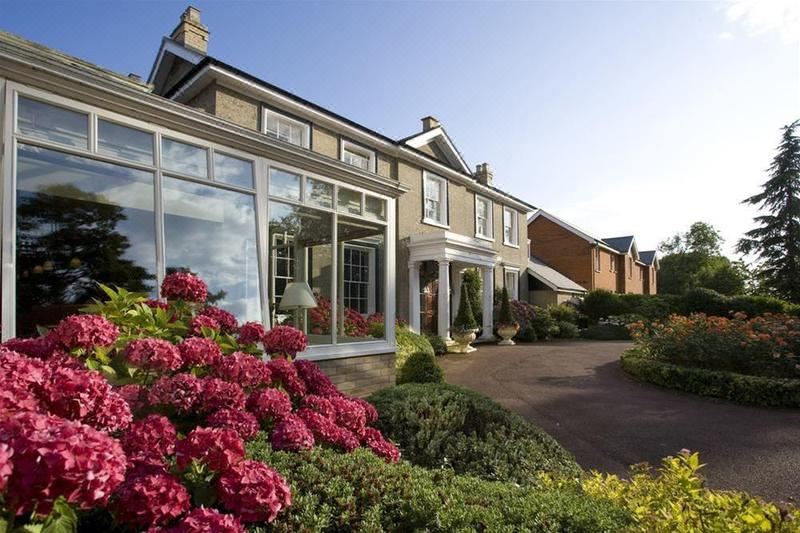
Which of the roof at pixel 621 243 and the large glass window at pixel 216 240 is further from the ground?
the roof at pixel 621 243

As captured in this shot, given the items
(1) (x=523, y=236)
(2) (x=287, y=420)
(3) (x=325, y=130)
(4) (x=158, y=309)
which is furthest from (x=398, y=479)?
(1) (x=523, y=236)

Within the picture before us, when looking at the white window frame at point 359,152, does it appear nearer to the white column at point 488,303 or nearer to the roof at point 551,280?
the white column at point 488,303

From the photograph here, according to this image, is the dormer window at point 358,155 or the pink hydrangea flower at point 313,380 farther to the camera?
the dormer window at point 358,155

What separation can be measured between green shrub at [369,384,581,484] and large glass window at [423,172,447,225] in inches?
478

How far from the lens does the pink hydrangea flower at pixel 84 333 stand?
228cm

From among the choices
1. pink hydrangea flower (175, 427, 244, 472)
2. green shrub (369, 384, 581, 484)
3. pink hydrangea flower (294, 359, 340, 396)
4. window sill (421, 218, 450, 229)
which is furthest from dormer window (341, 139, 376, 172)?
pink hydrangea flower (175, 427, 244, 472)

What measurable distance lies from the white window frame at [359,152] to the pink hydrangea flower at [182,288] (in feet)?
33.5

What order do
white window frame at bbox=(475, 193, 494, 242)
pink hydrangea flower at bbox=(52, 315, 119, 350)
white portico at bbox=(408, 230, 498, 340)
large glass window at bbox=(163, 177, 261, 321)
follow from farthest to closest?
white window frame at bbox=(475, 193, 494, 242) < white portico at bbox=(408, 230, 498, 340) < large glass window at bbox=(163, 177, 261, 321) < pink hydrangea flower at bbox=(52, 315, 119, 350)

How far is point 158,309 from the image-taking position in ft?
10.3

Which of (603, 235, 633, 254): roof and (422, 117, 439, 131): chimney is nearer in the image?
(422, 117, 439, 131): chimney

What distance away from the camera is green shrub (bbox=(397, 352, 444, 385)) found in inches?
341

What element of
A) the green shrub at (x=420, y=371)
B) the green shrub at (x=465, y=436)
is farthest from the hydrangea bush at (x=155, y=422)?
the green shrub at (x=420, y=371)

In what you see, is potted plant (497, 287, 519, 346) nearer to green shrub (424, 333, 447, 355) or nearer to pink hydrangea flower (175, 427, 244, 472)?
green shrub (424, 333, 447, 355)

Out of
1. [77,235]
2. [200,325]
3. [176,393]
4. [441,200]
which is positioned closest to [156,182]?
[77,235]
